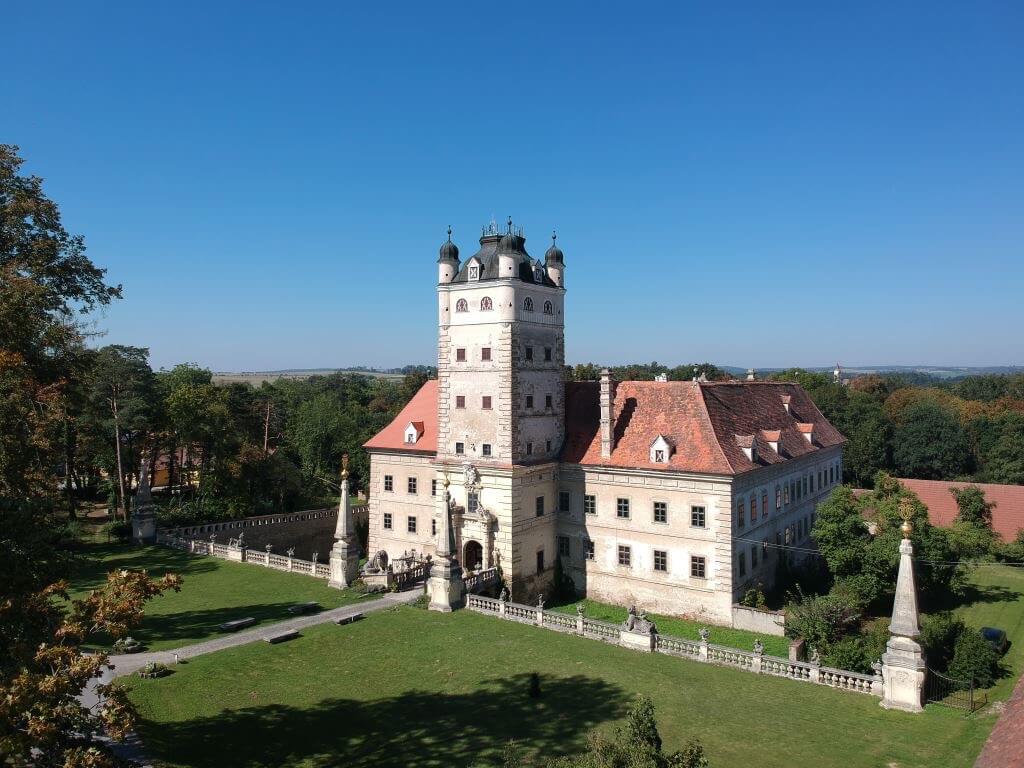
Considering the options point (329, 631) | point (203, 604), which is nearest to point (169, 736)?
point (329, 631)

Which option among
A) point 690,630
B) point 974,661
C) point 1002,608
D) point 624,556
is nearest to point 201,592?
point 624,556

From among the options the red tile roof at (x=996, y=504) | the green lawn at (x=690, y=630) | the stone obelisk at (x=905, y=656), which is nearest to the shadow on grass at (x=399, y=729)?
the stone obelisk at (x=905, y=656)

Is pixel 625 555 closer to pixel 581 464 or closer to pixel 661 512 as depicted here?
pixel 661 512

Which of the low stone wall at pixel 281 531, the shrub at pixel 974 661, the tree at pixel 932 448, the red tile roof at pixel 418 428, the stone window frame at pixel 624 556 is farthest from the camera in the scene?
the tree at pixel 932 448

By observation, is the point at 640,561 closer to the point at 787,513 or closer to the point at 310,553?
the point at 787,513

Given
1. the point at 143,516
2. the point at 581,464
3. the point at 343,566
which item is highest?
the point at 581,464

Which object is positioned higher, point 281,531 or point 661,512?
point 661,512

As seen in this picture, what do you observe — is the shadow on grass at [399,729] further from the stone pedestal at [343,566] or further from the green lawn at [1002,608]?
the green lawn at [1002,608]
